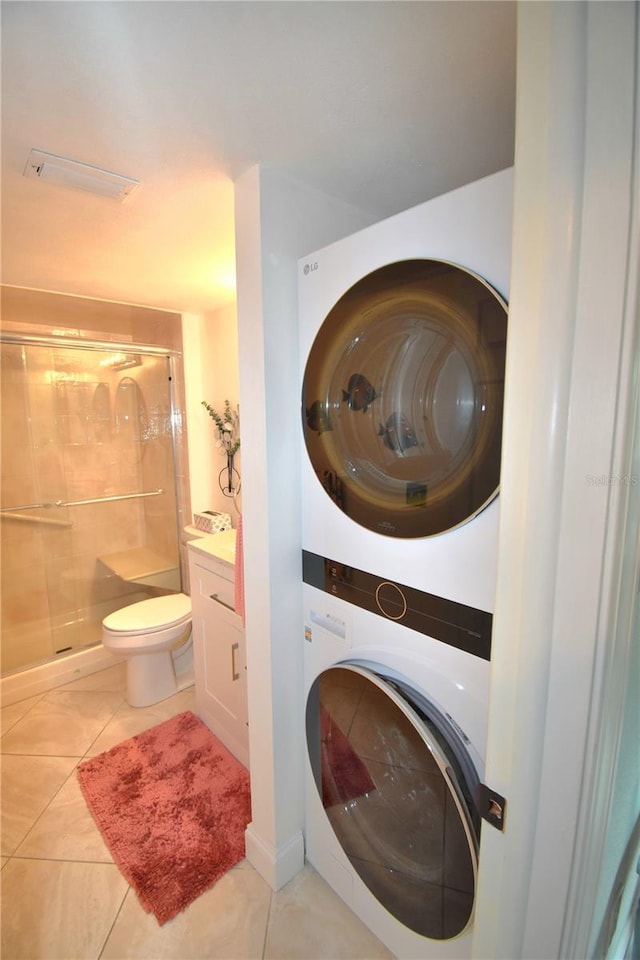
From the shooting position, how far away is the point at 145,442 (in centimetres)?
285

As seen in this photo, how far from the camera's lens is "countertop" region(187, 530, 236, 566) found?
5.61 feet

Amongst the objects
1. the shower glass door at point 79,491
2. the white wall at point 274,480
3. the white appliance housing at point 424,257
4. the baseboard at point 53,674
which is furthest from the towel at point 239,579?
the shower glass door at point 79,491

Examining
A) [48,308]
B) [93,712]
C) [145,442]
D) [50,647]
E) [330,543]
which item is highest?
[48,308]

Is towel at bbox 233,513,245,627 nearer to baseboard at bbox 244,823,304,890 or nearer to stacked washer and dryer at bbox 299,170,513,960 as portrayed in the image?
stacked washer and dryer at bbox 299,170,513,960

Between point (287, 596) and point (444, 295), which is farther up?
point (444, 295)

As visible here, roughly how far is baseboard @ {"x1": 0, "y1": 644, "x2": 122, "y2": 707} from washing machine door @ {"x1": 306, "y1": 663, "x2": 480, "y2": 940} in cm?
168

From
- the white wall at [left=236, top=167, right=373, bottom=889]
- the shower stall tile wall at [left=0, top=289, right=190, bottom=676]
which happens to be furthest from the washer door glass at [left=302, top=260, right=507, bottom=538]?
the shower stall tile wall at [left=0, top=289, right=190, bottom=676]

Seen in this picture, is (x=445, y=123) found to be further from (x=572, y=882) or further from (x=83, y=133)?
(x=572, y=882)

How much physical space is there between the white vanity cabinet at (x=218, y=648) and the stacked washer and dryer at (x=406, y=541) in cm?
57

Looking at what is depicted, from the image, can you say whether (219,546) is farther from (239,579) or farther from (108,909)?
(108,909)

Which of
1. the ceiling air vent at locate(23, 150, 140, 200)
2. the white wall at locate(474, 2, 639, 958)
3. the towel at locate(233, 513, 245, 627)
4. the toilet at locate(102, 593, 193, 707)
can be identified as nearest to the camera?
the white wall at locate(474, 2, 639, 958)

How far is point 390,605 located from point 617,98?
91 centimetres

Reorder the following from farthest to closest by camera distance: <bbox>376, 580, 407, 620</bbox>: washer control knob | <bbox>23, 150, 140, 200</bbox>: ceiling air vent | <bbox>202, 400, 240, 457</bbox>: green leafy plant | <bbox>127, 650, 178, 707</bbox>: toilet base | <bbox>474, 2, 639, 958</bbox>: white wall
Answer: <bbox>202, 400, 240, 457</bbox>: green leafy plant → <bbox>127, 650, 178, 707</bbox>: toilet base → <bbox>23, 150, 140, 200</bbox>: ceiling air vent → <bbox>376, 580, 407, 620</bbox>: washer control knob → <bbox>474, 2, 639, 958</bbox>: white wall

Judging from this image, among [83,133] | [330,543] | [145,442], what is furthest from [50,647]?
[83,133]
